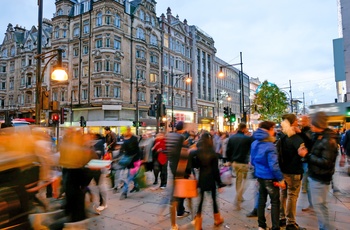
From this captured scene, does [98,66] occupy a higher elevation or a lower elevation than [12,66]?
lower

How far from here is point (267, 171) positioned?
4.57 meters

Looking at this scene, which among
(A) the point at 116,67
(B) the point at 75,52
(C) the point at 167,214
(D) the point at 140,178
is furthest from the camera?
(B) the point at 75,52

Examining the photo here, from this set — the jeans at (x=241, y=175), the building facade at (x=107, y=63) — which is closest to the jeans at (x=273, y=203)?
the jeans at (x=241, y=175)

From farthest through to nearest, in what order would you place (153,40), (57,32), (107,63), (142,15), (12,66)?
(12,66) < (153,40) < (142,15) < (57,32) < (107,63)

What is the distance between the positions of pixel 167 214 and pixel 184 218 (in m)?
0.48

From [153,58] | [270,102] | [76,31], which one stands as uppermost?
[76,31]

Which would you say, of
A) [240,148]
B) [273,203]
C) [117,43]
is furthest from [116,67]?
[273,203]

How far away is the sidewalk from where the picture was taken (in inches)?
205

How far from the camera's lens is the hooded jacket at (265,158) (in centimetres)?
442

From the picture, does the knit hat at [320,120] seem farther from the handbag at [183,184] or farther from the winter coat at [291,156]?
the handbag at [183,184]

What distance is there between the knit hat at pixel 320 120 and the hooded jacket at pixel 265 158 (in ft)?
2.42

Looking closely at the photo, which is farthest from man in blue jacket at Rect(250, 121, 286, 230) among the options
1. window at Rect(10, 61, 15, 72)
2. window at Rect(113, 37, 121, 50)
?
window at Rect(10, 61, 15, 72)

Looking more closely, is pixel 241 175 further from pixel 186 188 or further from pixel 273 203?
pixel 186 188

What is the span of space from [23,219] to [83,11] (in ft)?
137
